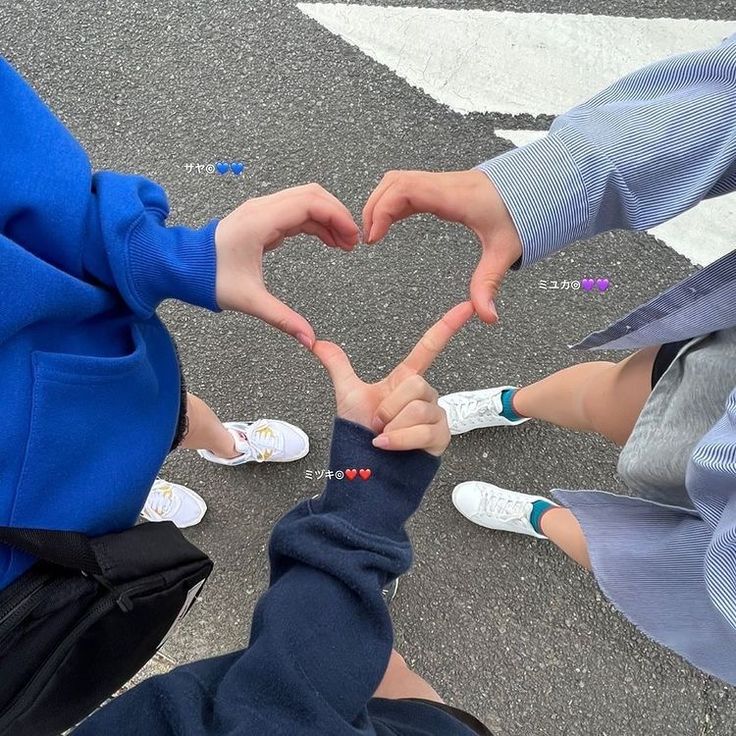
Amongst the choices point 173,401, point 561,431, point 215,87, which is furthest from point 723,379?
point 215,87

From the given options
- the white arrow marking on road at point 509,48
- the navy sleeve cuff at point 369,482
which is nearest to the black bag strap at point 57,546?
the navy sleeve cuff at point 369,482

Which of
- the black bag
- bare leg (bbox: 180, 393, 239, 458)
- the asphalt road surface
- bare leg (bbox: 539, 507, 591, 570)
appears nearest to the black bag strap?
the black bag

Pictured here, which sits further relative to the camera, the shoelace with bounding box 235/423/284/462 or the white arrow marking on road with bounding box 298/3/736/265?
the white arrow marking on road with bounding box 298/3/736/265

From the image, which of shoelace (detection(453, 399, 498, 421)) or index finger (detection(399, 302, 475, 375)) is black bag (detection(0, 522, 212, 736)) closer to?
index finger (detection(399, 302, 475, 375))

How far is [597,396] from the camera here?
1.13 m

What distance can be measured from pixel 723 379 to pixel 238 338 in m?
1.03

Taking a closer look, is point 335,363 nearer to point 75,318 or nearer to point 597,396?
point 75,318

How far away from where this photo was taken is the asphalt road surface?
4.34ft

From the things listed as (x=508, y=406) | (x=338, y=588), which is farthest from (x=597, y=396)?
(x=338, y=588)

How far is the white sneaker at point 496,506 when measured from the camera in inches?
52.9

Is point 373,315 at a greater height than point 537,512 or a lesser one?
greater

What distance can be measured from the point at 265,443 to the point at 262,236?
0.66 m

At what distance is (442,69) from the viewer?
1635 mm

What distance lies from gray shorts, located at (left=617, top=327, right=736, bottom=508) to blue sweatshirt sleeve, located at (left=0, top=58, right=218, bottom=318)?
64 cm
